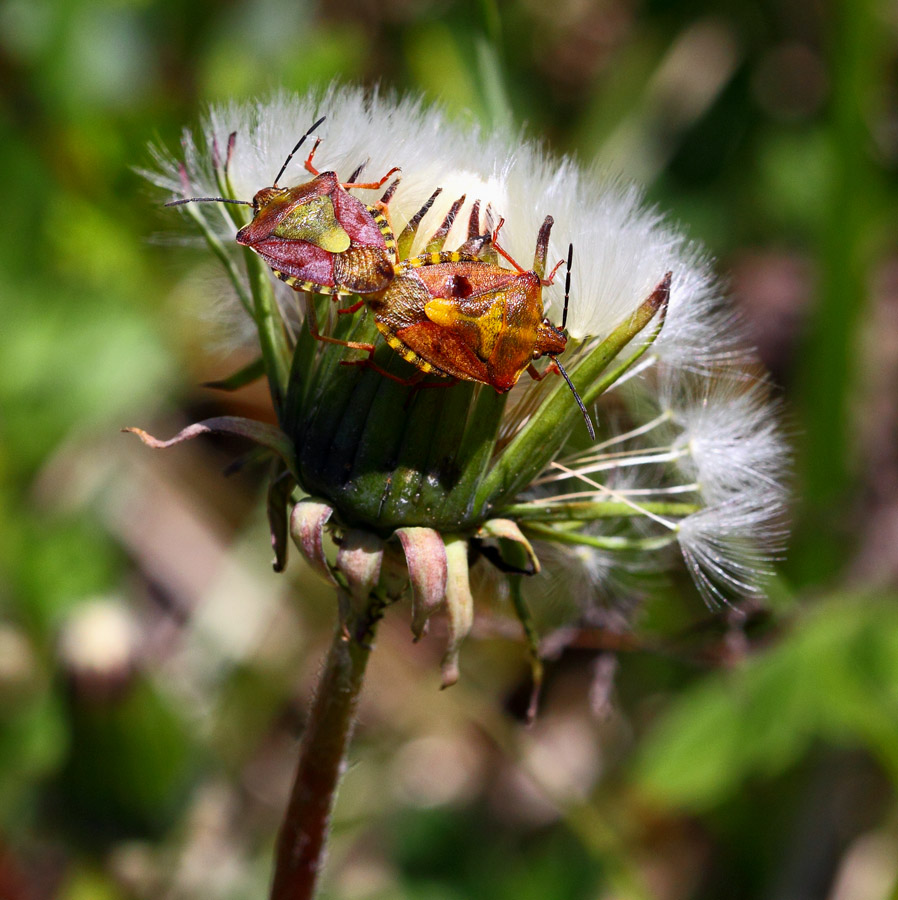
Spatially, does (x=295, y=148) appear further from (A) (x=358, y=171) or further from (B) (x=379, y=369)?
(B) (x=379, y=369)

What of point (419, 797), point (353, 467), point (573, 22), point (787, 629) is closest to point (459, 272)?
point (353, 467)

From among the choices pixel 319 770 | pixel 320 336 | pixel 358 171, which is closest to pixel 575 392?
pixel 320 336

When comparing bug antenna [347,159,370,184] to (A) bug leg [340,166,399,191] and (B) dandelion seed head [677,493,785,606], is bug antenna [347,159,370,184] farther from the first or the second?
(B) dandelion seed head [677,493,785,606]

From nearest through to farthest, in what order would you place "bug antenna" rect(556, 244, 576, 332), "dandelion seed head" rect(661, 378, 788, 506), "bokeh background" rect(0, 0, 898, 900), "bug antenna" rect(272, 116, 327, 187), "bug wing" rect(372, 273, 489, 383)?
"bug wing" rect(372, 273, 489, 383)
"bug antenna" rect(556, 244, 576, 332)
"bug antenna" rect(272, 116, 327, 187)
"dandelion seed head" rect(661, 378, 788, 506)
"bokeh background" rect(0, 0, 898, 900)

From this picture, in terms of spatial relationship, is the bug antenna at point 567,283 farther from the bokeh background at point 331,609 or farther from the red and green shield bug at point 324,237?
the bokeh background at point 331,609

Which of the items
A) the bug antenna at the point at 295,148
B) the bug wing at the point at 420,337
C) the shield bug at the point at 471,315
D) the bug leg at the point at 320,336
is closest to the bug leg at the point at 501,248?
the shield bug at the point at 471,315

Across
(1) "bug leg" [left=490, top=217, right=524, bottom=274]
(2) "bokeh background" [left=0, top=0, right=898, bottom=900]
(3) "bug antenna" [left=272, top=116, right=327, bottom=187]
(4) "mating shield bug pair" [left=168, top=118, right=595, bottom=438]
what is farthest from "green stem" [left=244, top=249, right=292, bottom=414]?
(2) "bokeh background" [left=0, top=0, right=898, bottom=900]

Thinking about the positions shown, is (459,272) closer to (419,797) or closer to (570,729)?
(419,797)

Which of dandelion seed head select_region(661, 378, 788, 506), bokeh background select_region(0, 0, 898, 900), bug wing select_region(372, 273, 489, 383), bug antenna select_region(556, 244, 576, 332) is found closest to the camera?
bug wing select_region(372, 273, 489, 383)
